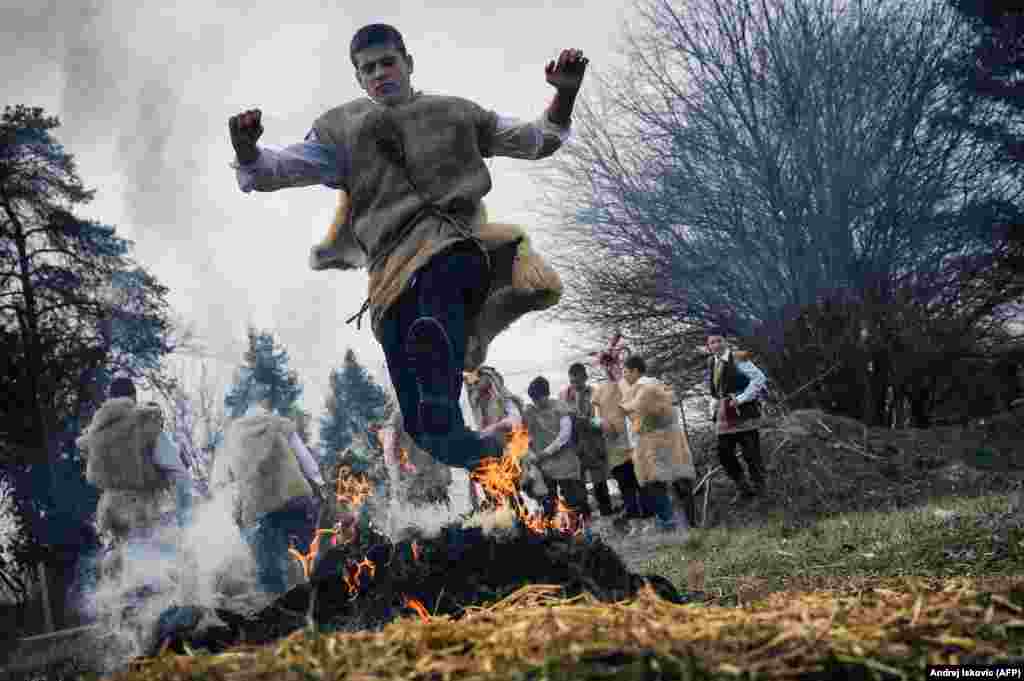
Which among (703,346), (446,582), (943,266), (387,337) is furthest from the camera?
(703,346)

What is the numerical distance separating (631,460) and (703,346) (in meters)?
6.55

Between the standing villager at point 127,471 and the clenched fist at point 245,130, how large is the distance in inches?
177

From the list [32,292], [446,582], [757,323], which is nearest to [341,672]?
[446,582]

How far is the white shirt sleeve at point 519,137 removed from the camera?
3852 mm

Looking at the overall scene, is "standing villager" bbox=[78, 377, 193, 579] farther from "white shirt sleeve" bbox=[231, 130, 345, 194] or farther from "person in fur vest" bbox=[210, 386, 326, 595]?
"white shirt sleeve" bbox=[231, 130, 345, 194]

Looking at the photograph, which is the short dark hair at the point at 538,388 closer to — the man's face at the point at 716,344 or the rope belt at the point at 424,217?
the man's face at the point at 716,344

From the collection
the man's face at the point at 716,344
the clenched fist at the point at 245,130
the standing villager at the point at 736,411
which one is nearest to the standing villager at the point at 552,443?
the standing villager at the point at 736,411

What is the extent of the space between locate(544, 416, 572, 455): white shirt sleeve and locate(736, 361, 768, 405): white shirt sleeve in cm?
195

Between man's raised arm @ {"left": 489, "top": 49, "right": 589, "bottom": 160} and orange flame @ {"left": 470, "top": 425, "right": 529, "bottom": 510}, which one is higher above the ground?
man's raised arm @ {"left": 489, "top": 49, "right": 589, "bottom": 160}

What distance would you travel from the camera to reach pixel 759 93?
609 inches

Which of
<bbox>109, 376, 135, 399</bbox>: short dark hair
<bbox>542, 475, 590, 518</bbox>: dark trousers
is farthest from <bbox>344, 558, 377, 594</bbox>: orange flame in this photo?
<bbox>542, 475, 590, 518</bbox>: dark trousers

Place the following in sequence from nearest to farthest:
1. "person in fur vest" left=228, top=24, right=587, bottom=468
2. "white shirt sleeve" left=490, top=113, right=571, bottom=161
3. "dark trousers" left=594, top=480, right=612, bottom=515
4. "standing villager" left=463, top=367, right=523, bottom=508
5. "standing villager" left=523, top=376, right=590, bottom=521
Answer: "person in fur vest" left=228, top=24, right=587, bottom=468 < "white shirt sleeve" left=490, top=113, right=571, bottom=161 < "standing villager" left=463, top=367, right=523, bottom=508 < "standing villager" left=523, top=376, right=590, bottom=521 < "dark trousers" left=594, top=480, right=612, bottom=515

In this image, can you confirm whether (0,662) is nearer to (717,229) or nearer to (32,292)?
(32,292)

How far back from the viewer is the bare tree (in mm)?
14750
